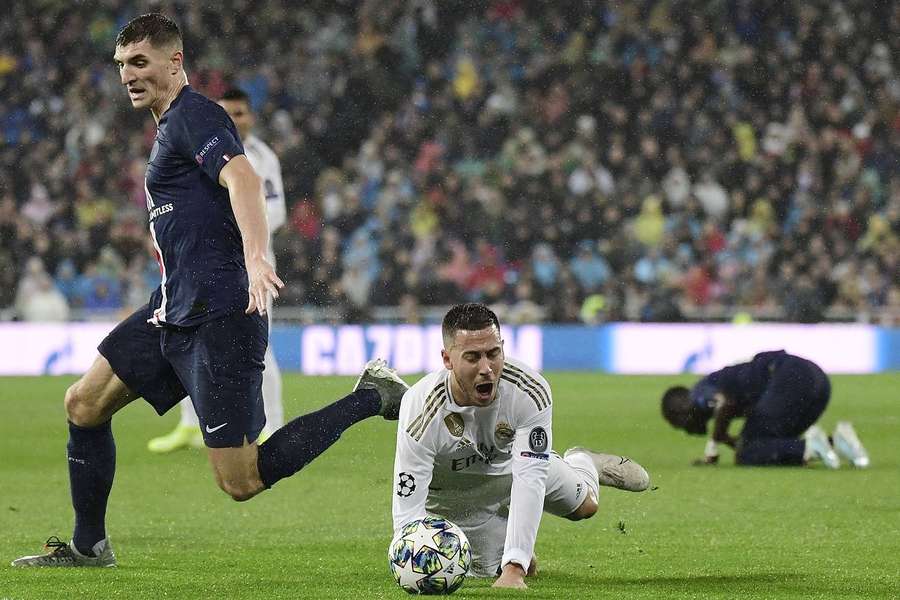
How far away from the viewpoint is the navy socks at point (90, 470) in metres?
5.95

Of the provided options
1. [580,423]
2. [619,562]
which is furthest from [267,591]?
[580,423]

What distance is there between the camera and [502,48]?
23.8 metres

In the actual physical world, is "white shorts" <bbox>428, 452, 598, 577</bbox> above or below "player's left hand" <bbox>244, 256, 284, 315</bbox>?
below

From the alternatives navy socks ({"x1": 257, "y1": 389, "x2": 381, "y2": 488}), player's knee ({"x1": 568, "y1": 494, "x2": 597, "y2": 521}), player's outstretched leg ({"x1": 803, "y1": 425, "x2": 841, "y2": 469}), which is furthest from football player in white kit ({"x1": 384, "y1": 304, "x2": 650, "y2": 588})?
player's outstretched leg ({"x1": 803, "y1": 425, "x2": 841, "y2": 469})

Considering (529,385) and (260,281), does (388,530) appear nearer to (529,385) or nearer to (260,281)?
(529,385)

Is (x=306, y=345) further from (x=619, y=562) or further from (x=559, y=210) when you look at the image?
(x=619, y=562)

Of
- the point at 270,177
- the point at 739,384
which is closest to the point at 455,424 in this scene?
the point at 270,177

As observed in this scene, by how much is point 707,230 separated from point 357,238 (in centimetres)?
459

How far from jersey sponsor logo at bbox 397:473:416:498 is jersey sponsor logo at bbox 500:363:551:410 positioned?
1.53ft

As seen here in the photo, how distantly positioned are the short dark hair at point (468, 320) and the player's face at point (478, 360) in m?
0.01

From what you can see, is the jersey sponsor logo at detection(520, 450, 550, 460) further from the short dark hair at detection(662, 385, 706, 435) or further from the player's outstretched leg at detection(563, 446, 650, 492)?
the short dark hair at detection(662, 385, 706, 435)

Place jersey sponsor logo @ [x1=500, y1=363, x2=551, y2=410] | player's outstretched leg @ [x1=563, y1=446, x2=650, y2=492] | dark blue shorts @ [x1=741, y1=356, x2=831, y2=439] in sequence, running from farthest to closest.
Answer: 1. dark blue shorts @ [x1=741, y1=356, x2=831, y2=439]
2. player's outstretched leg @ [x1=563, y1=446, x2=650, y2=492]
3. jersey sponsor logo @ [x1=500, y1=363, x2=551, y2=410]

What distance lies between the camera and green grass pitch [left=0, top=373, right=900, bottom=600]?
18.5ft

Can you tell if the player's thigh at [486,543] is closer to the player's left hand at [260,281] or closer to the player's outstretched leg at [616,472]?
the player's outstretched leg at [616,472]
